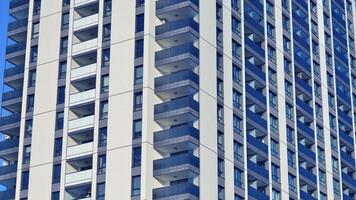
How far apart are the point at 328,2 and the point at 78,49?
42.1 meters

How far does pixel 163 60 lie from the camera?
8775 cm

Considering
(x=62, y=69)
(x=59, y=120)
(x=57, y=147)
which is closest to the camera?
(x=57, y=147)

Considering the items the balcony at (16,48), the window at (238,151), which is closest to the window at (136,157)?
the window at (238,151)

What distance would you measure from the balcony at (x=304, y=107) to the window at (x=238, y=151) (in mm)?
16287

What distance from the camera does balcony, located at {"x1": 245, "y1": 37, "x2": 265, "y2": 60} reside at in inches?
3925

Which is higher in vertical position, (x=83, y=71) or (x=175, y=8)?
(x=175, y=8)

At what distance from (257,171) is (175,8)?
18345 mm

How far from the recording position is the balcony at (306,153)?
105m

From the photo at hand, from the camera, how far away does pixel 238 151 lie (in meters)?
92.2

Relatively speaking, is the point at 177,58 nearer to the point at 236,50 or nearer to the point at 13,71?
the point at 236,50

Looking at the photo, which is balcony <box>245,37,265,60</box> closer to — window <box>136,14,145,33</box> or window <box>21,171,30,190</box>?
window <box>136,14,145,33</box>

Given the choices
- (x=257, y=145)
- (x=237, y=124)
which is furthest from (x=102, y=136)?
(x=257, y=145)

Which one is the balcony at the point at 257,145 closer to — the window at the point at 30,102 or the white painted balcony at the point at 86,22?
the white painted balcony at the point at 86,22

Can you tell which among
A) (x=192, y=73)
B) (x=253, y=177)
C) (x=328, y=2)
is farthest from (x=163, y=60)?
(x=328, y=2)
